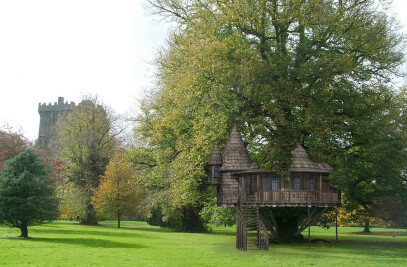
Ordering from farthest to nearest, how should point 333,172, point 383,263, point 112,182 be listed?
1. point 112,182
2. point 333,172
3. point 383,263

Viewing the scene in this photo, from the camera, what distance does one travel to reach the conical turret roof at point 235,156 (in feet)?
106

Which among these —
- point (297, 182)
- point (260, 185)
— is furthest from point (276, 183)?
point (297, 182)

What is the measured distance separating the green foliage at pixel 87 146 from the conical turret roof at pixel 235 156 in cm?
3212

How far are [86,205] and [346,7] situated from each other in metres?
39.0

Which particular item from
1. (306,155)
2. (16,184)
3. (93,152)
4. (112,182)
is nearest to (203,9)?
(306,155)

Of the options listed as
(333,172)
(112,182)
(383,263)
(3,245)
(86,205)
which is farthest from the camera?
(86,205)

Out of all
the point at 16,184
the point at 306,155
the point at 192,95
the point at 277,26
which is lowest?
the point at 16,184

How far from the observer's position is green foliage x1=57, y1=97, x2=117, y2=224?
61.9 metres

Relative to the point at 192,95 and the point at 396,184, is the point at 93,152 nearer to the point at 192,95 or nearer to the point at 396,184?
the point at 192,95

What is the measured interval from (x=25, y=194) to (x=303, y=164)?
18547 millimetres

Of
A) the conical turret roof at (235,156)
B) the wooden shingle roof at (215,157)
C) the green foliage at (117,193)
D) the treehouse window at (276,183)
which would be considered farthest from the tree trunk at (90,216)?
the treehouse window at (276,183)

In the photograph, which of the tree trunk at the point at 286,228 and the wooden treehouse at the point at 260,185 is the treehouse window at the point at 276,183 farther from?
the tree trunk at the point at 286,228

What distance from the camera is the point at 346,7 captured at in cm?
3588

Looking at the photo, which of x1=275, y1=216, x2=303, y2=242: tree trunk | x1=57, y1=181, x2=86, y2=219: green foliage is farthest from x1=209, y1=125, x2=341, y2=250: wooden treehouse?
x1=57, y1=181, x2=86, y2=219: green foliage
